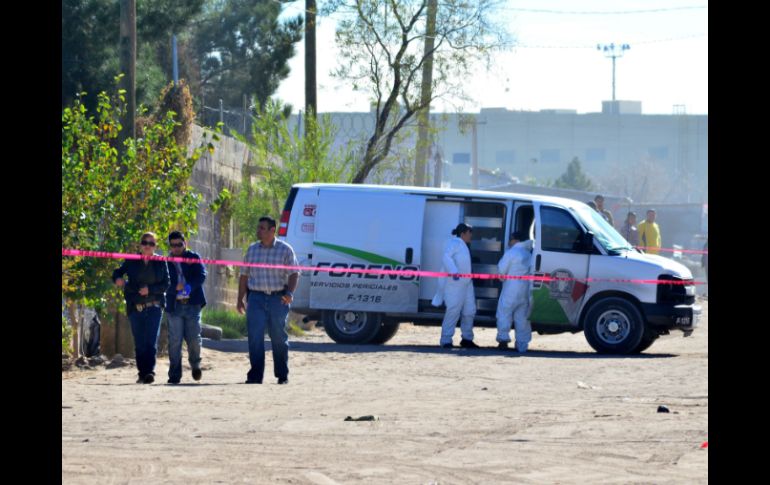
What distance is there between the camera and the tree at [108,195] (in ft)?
53.8

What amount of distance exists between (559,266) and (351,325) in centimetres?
310

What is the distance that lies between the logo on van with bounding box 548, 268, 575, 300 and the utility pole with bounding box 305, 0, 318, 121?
348 inches

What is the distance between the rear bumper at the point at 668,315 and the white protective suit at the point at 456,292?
2.38m

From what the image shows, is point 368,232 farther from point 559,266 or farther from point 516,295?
point 559,266

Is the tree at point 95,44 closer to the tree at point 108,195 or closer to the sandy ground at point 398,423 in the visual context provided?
the tree at point 108,195

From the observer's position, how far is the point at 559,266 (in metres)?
20.3

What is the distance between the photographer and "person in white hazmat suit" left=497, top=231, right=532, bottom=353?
19953 mm

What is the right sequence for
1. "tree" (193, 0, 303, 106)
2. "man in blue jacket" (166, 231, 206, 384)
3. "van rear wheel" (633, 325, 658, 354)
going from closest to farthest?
"man in blue jacket" (166, 231, 206, 384)
"van rear wheel" (633, 325, 658, 354)
"tree" (193, 0, 303, 106)

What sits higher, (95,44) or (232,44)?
(232,44)

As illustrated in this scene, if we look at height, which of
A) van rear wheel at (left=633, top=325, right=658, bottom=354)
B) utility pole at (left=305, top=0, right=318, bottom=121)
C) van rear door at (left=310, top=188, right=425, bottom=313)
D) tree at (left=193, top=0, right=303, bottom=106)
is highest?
tree at (left=193, top=0, right=303, bottom=106)

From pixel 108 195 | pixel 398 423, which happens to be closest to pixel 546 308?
pixel 108 195

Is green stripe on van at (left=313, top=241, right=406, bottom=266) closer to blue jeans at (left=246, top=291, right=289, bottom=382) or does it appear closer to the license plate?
the license plate

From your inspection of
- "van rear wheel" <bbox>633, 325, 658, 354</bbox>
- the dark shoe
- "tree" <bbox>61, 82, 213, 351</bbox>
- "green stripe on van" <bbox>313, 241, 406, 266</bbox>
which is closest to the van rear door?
"green stripe on van" <bbox>313, 241, 406, 266</bbox>
